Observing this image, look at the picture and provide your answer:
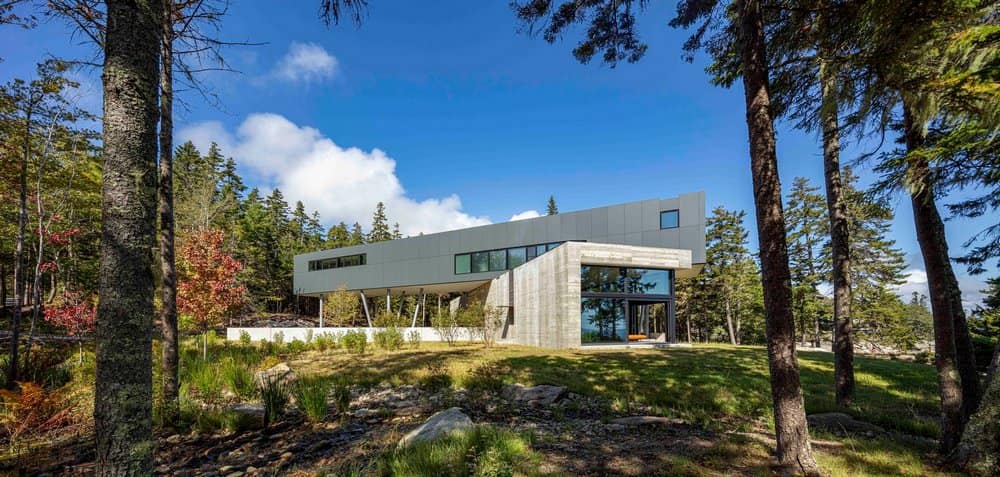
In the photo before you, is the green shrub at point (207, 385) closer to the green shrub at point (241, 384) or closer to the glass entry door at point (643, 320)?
the green shrub at point (241, 384)

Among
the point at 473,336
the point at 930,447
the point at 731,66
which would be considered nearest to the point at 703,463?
the point at 930,447

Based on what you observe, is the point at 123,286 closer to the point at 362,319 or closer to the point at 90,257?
the point at 90,257

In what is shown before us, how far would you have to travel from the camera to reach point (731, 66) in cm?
644

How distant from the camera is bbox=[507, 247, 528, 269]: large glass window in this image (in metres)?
22.7

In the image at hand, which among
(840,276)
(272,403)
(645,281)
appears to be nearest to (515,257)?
(645,281)

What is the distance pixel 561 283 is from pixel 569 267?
749 mm

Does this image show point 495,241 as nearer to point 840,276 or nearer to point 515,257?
point 515,257

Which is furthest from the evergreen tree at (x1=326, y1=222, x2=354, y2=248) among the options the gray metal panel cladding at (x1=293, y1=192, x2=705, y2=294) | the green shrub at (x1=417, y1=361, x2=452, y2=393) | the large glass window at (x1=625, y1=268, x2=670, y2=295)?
the green shrub at (x1=417, y1=361, x2=452, y2=393)

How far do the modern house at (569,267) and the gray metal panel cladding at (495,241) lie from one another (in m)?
0.05

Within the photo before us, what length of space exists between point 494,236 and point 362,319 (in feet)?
66.6

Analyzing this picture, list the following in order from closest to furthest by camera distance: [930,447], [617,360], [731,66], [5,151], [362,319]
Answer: [930,447]
[731,66]
[5,151]
[617,360]
[362,319]

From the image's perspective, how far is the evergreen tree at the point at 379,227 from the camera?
5497 centimetres

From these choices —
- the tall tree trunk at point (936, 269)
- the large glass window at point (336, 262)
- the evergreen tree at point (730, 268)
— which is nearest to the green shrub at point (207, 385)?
the tall tree trunk at point (936, 269)

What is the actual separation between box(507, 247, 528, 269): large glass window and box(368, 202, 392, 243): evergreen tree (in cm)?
3587
